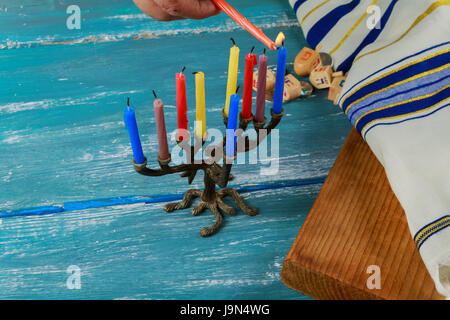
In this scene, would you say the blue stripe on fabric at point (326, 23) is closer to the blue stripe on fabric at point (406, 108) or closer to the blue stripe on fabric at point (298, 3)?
the blue stripe on fabric at point (298, 3)

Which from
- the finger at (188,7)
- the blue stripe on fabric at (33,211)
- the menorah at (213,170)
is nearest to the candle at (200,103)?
the menorah at (213,170)

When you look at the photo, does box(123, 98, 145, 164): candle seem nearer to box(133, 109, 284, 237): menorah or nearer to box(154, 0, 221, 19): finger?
box(133, 109, 284, 237): menorah

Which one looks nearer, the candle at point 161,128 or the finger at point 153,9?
the candle at point 161,128

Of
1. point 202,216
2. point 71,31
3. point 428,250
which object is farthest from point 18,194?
point 428,250

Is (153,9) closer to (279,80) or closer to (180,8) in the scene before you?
(180,8)

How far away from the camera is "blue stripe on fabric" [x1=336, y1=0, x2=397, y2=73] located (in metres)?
0.66

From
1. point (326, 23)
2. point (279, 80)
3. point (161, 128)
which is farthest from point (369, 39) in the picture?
point (161, 128)

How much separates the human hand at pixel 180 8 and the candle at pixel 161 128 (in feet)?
0.46

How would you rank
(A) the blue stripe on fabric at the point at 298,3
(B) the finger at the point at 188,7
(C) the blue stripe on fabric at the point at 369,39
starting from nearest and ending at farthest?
(B) the finger at the point at 188,7 → (C) the blue stripe on fabric at the point at 369,39 → (A) the blue stripe on fabric at the point at 298,3

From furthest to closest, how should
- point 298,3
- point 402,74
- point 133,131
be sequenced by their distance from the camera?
point 298,3 < point 402,74 < point 133,131

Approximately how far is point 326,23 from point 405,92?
0.27 m

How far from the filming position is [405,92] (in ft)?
1.80

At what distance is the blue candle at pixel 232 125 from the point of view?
455 millimetres

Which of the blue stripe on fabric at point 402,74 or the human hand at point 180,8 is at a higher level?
the human hand at point 180,8
